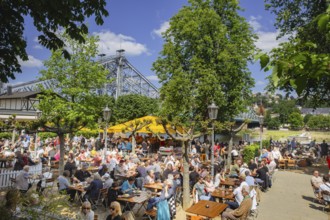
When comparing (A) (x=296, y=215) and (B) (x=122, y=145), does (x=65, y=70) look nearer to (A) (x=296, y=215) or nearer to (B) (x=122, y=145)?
(B) (x=122, y=145)

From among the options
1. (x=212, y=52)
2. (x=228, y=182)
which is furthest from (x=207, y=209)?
(x=212, y=52)

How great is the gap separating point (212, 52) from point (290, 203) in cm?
1074

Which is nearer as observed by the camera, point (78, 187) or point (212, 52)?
point (78, 187)

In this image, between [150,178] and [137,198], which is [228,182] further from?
[137,198]

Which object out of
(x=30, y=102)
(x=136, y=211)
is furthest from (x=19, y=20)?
(x=30, y=102)

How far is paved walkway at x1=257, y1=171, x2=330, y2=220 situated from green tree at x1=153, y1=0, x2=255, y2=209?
19.8ft

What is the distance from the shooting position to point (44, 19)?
5605mm

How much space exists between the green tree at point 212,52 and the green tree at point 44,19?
11389mm

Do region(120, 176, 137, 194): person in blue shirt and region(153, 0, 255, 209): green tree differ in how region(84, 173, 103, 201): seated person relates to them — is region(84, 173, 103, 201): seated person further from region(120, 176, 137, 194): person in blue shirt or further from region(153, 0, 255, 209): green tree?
region(153, 0, 255, 209): green tree

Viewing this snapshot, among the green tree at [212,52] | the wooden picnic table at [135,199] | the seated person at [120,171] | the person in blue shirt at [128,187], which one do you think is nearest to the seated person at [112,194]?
the wooden picnic table at [135,199]

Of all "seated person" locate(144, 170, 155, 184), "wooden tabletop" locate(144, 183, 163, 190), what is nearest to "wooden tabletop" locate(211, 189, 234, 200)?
"wooden tabletop" locate(144, 183, 163, 190)

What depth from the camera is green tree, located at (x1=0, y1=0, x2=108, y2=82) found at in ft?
17.6

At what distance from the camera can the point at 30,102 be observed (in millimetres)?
39219

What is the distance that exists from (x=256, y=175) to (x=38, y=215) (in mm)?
9851
